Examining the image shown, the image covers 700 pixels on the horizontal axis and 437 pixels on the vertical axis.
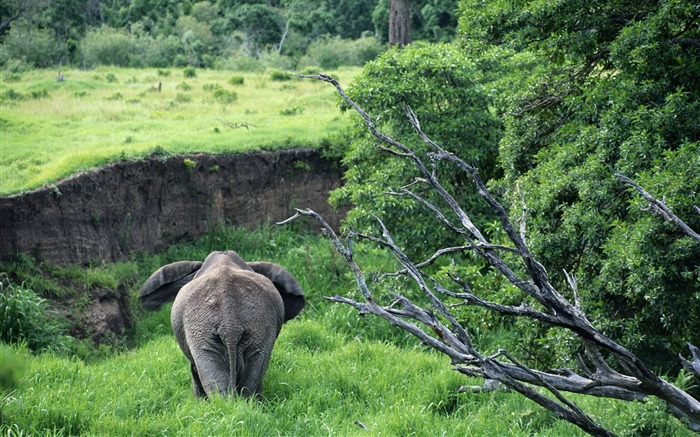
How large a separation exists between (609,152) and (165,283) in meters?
5.02

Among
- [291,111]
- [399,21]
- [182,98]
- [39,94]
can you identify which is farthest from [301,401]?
[39,94]

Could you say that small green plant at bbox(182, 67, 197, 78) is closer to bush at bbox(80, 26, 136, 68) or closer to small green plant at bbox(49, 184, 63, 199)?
bush at bbox(80, 26, 136, 68)

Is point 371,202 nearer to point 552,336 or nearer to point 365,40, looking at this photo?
point 552,336

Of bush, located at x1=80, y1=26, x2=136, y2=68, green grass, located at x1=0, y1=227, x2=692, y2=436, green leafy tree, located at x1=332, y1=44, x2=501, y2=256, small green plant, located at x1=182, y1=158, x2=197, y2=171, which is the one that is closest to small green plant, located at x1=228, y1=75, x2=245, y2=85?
small green plant, located at x1=182, y1=158, x2=197, y2=171

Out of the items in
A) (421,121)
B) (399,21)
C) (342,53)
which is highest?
(399,21)

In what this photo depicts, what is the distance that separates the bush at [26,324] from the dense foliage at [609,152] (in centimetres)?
568

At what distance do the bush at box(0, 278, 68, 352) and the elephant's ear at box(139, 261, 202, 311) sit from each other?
1.48 meters

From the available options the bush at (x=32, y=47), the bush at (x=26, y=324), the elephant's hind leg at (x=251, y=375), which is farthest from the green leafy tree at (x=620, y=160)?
the bush at (x=32, y=47)

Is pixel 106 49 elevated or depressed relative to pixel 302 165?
elevated

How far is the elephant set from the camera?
8.04 meters

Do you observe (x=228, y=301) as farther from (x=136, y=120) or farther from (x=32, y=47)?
(x=32, y=47)

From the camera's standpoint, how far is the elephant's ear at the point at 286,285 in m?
9.69

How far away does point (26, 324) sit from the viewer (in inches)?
412

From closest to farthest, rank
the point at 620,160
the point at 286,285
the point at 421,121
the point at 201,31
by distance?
the point at 620,160 → the point at 286,285 → the point at 421,121 → the point at 201,31
